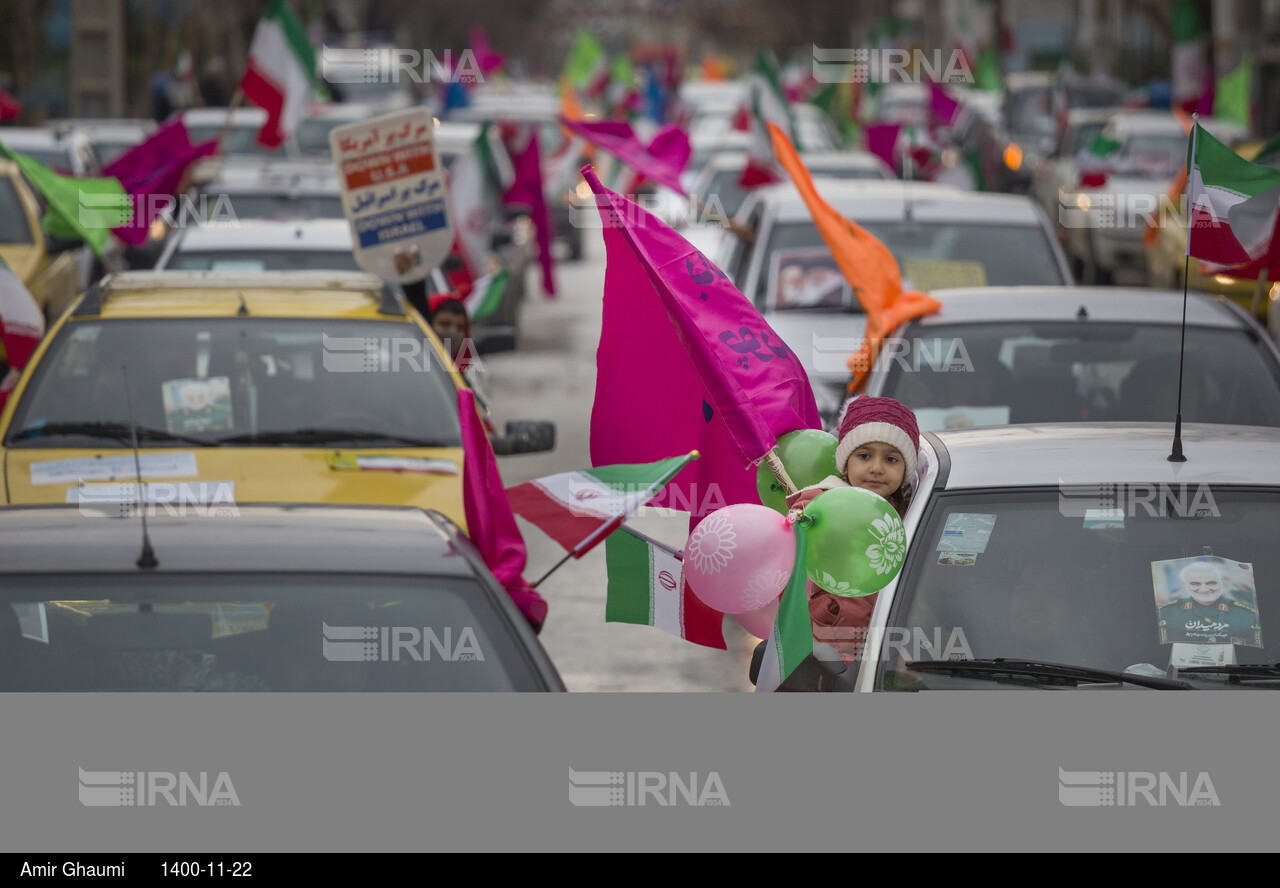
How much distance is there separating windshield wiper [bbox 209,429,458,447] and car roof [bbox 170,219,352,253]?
3297mm

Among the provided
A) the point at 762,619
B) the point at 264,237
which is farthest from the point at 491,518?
the point at 264,237

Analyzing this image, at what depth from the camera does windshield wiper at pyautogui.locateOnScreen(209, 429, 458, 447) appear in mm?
6215

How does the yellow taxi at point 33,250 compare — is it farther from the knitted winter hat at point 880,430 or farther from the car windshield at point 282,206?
the knitted winter hat at point 880,430

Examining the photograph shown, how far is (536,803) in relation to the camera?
2662 millimetres

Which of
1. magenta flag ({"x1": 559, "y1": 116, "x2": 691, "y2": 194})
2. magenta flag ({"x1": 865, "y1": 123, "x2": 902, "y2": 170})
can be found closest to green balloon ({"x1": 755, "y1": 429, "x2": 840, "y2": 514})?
magenta flag ({"x1": 559, "y1": 116, "x2": 691, "y2": 194})

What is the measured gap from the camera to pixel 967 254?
377 inches

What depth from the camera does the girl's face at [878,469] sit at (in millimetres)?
4355

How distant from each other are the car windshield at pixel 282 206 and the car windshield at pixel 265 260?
172cm

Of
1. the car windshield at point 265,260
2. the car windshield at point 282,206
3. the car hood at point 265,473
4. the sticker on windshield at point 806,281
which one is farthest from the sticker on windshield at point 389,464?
the car windshield at point 282,206

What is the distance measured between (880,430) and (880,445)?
0.15 ft
